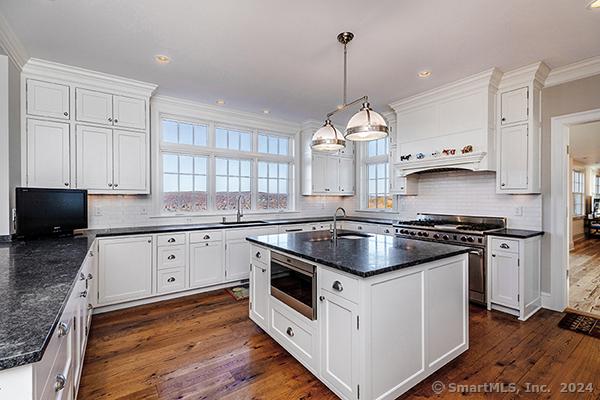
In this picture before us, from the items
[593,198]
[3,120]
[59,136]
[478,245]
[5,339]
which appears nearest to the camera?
[5,339]

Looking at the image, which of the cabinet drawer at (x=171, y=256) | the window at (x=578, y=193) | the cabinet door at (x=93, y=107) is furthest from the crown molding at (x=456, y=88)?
the window at (x=578, y=193)

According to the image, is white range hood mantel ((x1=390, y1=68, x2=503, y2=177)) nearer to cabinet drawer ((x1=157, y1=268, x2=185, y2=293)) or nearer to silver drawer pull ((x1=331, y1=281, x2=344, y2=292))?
silver drawer pull ((x1=331, y1=281, x2=344, y2=292))

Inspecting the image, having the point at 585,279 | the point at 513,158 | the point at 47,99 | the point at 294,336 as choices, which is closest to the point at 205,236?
the point at 294,336

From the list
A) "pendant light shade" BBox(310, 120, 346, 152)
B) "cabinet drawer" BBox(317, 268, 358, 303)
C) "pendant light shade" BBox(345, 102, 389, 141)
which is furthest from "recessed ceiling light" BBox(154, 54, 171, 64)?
"cabinet drawer" BBox(317, 268, 358, 303)

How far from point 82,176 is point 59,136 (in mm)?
475

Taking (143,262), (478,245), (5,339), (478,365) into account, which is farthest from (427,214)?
(5,339)

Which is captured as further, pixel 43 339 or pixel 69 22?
pixel 69 22

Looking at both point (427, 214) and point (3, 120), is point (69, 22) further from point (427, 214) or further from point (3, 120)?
point (427, 214)

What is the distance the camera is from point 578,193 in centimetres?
859

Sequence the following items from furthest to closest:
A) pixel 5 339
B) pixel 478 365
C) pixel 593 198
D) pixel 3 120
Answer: pixel 593 198 → pixel 3 120 → pixel 478 365 → pixel 5 339

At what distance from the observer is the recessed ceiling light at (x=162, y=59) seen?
9.50 feet

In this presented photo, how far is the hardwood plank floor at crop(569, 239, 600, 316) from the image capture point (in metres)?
3.43

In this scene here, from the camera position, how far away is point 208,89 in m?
3.79

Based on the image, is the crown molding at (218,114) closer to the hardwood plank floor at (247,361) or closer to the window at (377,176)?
the window at (377,176)
